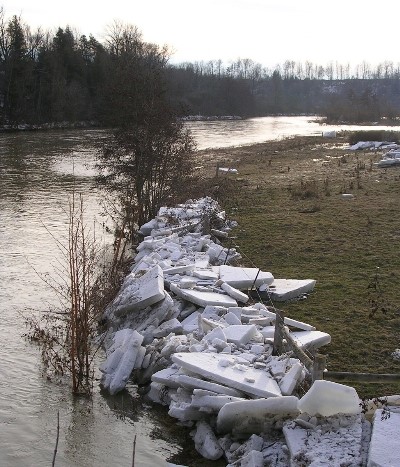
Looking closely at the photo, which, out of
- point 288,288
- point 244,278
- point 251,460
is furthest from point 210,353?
point 288,288

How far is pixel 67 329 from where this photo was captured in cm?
893

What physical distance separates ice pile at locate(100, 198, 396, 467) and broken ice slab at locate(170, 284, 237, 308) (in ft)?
0.05

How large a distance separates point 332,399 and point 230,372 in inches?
53.4

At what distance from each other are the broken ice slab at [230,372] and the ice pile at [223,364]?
0.4 inches

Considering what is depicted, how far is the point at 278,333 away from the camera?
7285 mm

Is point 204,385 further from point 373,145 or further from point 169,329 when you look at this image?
point 373,145

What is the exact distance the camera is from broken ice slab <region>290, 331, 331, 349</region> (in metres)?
7.59

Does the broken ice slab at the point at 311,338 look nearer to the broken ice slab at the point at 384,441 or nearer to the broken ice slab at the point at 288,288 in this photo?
the broken ice slab at the point at 288,288

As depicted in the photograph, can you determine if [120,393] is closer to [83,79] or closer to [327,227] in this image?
[327,227]

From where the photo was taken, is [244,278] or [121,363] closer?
[121,363]

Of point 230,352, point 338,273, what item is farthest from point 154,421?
point 338,273

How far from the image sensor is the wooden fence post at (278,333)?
721cm

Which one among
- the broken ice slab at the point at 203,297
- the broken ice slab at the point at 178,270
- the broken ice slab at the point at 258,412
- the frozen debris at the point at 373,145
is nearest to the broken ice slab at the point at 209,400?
the broken ice slab at the point at 258,412

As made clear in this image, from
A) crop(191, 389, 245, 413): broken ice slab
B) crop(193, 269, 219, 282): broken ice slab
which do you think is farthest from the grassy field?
crop(191, 389, 245, 413): broken ice slab
